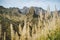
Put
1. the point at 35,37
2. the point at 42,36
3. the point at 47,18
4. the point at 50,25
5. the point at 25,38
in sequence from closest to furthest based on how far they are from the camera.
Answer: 1. the point at 25,38
2. the point at 35,37
3. the point at 42,36
4. the point at 50,25
5. the point at 47,18

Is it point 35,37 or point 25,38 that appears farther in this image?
point 35,37

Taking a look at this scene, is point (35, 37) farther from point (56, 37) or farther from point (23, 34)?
point (56, 37)

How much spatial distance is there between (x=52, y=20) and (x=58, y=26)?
0.40 m

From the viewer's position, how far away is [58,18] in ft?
14.8

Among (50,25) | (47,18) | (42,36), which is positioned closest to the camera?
(42,36)

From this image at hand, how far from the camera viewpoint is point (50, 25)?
3934 mm

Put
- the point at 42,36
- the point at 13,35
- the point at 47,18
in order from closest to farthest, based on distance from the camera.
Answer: the point at 13,35
the point at 42,36
the point at 47,18

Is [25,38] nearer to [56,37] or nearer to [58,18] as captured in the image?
[56,37]

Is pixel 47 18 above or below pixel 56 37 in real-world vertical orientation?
above

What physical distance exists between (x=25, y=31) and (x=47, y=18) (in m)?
1.29

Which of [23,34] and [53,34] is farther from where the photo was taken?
[53,34]

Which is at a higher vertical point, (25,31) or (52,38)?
(25,31)

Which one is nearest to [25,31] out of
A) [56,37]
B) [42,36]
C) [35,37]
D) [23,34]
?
[23,34]

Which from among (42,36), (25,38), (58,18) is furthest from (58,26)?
(25,38)
